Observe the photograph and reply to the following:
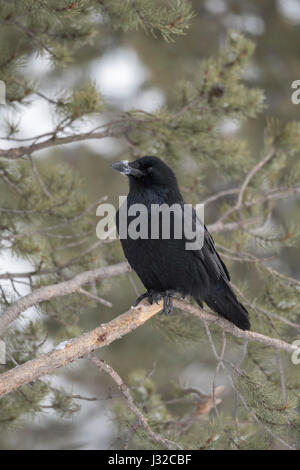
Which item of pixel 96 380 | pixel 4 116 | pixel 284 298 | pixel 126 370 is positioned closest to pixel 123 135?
pixel 4 116

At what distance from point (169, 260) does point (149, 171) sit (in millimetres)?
688

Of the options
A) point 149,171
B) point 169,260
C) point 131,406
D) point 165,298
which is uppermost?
point 149,171

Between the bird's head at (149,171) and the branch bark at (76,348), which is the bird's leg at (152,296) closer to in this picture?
the branch bark at (76,348)

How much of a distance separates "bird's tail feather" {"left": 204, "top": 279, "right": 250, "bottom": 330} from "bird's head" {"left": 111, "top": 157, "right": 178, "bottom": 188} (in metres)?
0.84

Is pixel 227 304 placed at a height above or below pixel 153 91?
below

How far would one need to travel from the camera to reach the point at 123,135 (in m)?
4.59

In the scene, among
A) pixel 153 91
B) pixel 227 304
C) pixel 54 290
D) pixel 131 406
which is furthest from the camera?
pixel 153 91

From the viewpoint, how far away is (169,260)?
4.04m

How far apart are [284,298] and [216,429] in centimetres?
129

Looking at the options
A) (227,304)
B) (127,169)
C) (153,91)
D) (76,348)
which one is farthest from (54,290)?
(153,91)

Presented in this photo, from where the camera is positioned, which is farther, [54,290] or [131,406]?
[54,290]

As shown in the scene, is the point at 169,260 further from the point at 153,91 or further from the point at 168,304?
the point at 153,91

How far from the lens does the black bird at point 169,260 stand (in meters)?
4.01

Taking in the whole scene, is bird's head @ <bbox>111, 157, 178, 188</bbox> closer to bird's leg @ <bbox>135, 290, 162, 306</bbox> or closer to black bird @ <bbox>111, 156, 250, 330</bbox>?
black bird @ <bbox>111, 156, 250, 330</bbox>
